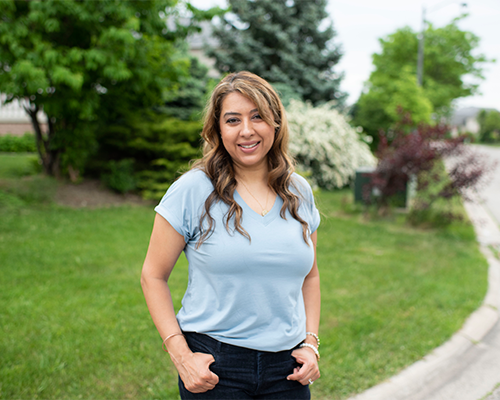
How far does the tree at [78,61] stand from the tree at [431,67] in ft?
68.4

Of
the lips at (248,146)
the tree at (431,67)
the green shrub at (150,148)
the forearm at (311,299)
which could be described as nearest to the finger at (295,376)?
the forearm at (311,299)

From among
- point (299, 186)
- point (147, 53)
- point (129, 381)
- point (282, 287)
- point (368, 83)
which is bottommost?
point (129, 381)

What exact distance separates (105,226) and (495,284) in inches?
241

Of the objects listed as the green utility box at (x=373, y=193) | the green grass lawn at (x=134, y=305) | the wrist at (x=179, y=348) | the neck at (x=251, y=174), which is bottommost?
the green grass lawn at (x=134, y=305)

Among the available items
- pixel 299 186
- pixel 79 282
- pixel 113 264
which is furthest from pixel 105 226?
pixel 299 186

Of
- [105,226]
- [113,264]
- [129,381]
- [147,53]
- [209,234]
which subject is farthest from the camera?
[147,53]

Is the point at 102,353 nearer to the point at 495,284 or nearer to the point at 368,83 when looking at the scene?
the point at 495,284

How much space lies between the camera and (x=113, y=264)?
5402 mm

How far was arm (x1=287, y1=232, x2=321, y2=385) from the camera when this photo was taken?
165 cm

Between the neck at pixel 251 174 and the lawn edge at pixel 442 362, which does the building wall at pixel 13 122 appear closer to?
the lawn edge at pixel 442 362

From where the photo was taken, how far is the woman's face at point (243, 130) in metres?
1.61

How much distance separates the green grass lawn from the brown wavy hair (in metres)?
0.41

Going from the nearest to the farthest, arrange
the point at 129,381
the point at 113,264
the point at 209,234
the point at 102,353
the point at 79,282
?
the point at 209,234
the point at 129,381
the point at 102,353
the point at 79,282
the point at 113,264

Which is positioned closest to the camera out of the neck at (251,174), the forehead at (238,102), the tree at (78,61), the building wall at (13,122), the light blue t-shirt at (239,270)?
the light blue t-shirt at (239,270)
